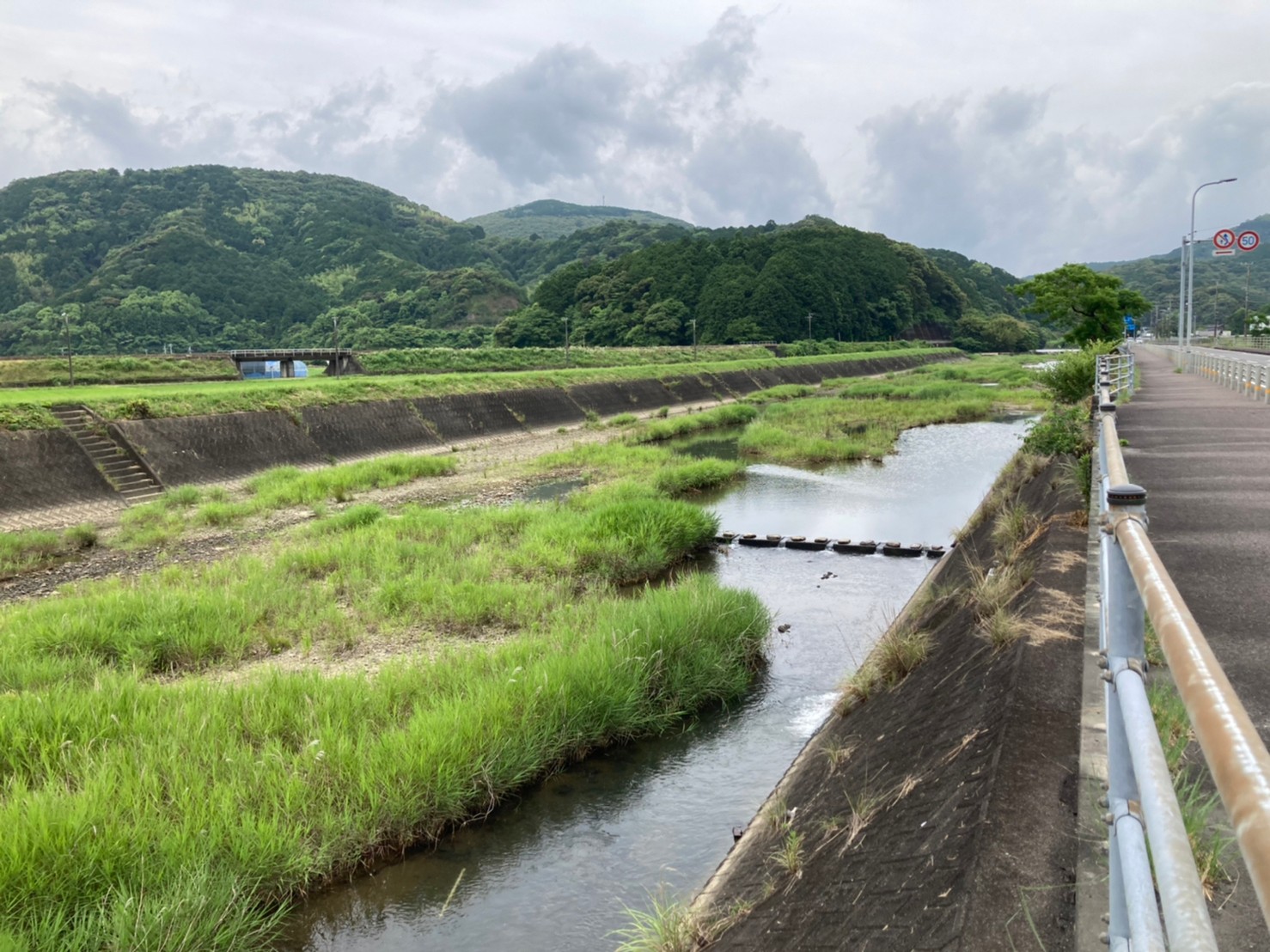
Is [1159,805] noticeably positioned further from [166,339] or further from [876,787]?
[166,339]

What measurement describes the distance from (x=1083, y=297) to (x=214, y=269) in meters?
101

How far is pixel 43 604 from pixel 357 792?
6.96m

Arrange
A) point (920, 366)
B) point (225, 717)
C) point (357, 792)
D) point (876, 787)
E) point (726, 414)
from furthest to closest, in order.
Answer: point (920, 366) < point (726, 414) < point (225, 717) < point (357, 792) < point (876, 787)

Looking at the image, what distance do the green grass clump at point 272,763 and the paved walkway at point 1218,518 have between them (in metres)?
4.26

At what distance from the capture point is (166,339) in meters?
88.9

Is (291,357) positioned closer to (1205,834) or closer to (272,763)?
(272,763)

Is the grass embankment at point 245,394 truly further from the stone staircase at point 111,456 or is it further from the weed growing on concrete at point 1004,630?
the weed growing on concrete at point 1004,630

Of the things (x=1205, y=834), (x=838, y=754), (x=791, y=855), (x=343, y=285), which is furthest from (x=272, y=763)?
(x=343, y=285)

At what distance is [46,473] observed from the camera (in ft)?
61.6

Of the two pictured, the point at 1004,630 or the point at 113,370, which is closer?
the point at 1004,630

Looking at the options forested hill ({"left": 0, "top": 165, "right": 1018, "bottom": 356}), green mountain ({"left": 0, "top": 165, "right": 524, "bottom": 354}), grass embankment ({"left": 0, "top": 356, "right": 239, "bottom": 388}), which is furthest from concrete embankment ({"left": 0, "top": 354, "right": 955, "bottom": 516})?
green mountain ({"left": 0, "top": 165, "right": 524, "bottom": 354})

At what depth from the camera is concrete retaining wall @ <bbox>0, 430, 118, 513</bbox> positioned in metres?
17.9

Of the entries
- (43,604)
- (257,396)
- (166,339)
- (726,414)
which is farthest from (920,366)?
(43,604)

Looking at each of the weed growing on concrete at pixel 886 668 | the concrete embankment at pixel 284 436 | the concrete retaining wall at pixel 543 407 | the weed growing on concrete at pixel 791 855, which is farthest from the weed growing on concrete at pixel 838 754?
the concrete retaining wall at pixel 543 407
